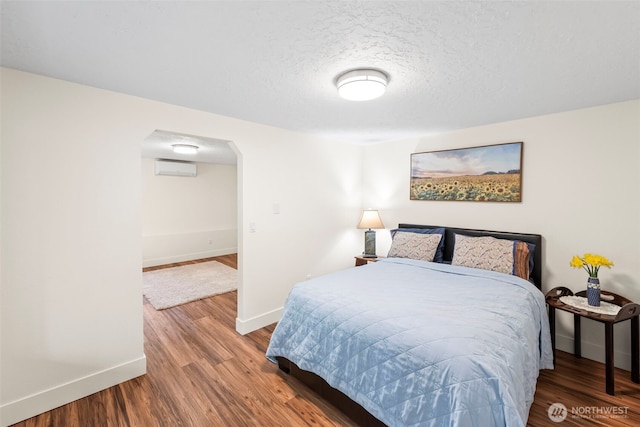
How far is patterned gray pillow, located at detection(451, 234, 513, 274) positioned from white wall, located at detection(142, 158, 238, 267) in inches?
214

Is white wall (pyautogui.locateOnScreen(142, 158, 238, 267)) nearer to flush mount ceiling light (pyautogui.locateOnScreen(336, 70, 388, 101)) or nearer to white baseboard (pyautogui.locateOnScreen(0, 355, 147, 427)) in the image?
white baseboard (pyautogui.locateOnScreen(0, 355, 147, 427))

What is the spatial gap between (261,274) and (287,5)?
256 centimetres

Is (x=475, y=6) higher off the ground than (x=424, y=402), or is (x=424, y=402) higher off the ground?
(x=475, y=6)

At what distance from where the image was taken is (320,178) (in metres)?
3.74

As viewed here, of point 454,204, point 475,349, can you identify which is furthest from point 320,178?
point 475,349

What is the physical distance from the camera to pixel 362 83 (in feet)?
5.86

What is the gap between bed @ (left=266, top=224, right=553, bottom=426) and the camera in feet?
4.38

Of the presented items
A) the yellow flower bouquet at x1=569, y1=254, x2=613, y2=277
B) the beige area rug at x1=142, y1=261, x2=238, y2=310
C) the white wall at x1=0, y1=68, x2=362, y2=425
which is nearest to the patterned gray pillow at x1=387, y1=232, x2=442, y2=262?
the yellow flower bouquet at x1=569, y1=254, x2=613, y2=277

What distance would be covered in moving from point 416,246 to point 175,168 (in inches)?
197

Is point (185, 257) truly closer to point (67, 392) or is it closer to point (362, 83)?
point (67, 392)

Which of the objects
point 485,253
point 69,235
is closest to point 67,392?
point 69,235

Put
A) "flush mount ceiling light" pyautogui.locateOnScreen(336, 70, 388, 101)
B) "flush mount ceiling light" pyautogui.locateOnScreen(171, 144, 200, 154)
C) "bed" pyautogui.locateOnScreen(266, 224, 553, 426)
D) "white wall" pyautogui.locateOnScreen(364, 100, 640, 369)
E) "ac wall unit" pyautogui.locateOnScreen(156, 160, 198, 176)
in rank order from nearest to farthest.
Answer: "bed" pyautogui.locateOnScreen(266, 224, 553, 426)
"flush mount ceiling light" pyautogui.locateOnScreen(336, 70, 388, 101)
"white wall" pyautogui.locateOnScreen(364, 100, 640, 369)
"flush mount ceiling light" pyautogui.locateOnScreen(171, 144, 200, 154)
"ac wall unit" pyautogui.locateOnScreen(156, 160, 198, 176)

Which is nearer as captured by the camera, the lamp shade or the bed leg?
the bed leg

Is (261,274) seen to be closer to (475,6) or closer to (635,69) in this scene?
(475,6)
